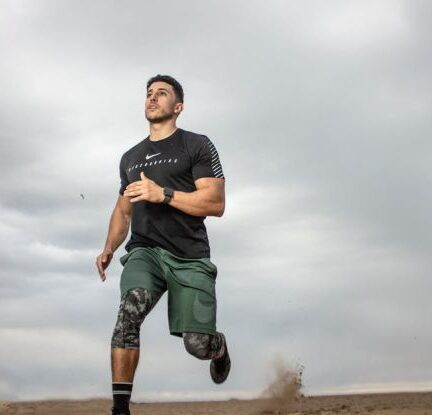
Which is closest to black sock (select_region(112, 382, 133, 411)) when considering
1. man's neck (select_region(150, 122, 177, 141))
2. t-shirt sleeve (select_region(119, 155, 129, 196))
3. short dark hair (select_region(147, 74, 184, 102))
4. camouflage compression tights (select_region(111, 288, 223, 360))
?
camouflage compression tights (select_region(111, 288, 223, 360))

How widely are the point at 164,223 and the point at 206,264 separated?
57 centimetres

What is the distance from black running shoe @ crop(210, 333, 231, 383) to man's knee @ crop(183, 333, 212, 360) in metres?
0.54

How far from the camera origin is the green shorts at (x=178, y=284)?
6.64 m

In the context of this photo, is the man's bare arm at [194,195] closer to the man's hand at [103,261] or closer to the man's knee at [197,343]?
the man's hand at [103,261]

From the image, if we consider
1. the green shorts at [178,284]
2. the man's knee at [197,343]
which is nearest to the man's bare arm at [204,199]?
the green shorts at [178,284]

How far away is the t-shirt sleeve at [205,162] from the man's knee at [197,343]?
58.1 inches

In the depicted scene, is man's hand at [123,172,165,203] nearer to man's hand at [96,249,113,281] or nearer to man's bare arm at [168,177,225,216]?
man's bare arm at [168,177,225,216]

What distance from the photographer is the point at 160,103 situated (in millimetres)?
7078

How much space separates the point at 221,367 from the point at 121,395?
153cm

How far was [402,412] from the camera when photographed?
1301 cm

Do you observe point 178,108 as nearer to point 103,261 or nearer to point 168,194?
point 168,194

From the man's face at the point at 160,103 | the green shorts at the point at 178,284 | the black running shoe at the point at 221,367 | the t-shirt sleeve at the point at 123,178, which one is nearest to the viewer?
the green shorts at the point at 178,284

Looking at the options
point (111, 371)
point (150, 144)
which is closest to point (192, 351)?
point (111, 371)

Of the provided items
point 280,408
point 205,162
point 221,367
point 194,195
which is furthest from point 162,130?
point 280,408
